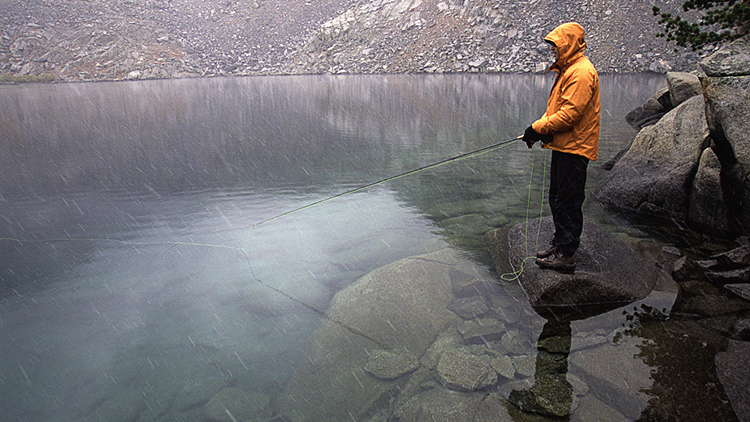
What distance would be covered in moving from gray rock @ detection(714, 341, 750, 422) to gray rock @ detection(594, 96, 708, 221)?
400cm

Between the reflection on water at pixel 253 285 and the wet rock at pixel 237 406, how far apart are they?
18mm

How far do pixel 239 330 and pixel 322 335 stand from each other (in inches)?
40.8

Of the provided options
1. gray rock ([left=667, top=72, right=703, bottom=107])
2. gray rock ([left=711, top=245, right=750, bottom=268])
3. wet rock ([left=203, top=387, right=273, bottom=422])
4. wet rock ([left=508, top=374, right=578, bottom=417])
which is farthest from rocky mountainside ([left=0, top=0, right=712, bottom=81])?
wet rock ([left=203, top=387, right=273, bottom=422])

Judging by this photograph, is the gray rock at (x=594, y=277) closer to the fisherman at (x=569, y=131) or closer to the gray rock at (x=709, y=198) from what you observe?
the fisherman at (x=569, y=131)

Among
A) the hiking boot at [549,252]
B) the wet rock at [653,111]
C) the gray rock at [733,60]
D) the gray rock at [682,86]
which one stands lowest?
the wet rock at [653,111]

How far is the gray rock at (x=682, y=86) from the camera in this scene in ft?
33.1

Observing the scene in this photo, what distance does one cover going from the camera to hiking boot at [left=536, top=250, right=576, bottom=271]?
4.79 metres

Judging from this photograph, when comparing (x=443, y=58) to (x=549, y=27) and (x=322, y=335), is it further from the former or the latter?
(x=322, y=335)

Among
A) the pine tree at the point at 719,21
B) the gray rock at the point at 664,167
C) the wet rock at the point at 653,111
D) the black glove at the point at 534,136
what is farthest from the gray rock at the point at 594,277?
the wet rock at the point at 653,111

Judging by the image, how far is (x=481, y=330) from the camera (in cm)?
434

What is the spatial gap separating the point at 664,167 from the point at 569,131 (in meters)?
4.30

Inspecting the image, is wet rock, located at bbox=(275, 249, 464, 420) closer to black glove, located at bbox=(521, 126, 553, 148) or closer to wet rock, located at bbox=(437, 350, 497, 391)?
wet rock, located at bbox=(437, 350, 497, 391)

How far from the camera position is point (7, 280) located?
20.0 feet

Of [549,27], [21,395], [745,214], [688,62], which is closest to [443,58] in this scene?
[549,27]
